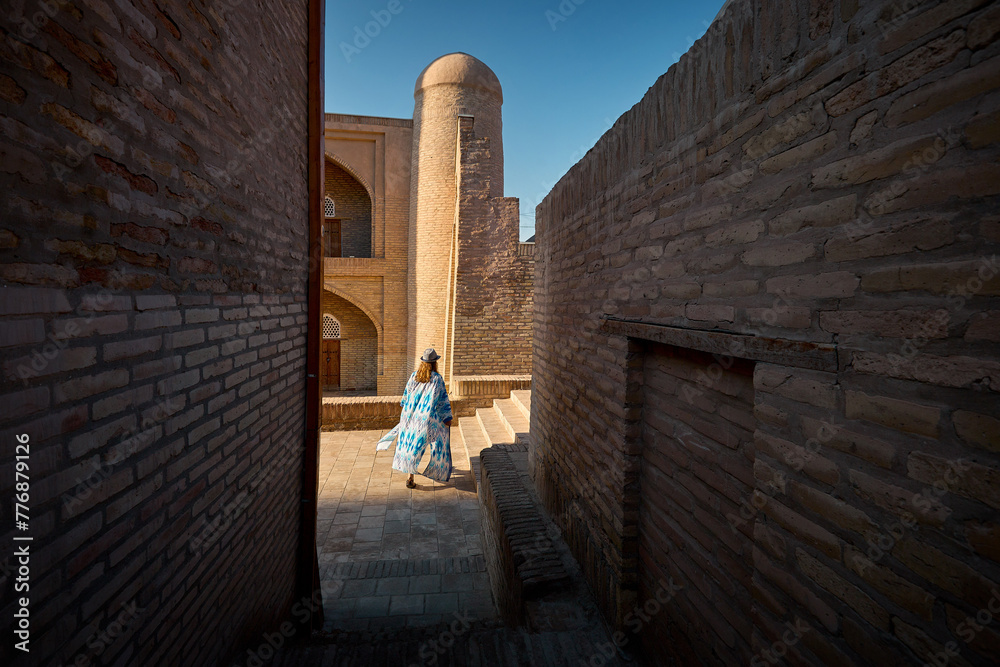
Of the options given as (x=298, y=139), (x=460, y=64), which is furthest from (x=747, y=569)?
(x=460, y=64)

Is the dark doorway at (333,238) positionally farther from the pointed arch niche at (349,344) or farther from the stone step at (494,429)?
the stone step at (494,429)

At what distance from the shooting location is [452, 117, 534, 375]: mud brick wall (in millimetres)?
10461

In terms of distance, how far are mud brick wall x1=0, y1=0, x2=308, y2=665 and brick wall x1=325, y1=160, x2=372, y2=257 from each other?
13.4 metres

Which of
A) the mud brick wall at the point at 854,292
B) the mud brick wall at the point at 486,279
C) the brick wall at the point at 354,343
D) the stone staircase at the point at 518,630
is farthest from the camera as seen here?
the brick wall at the point at 354,343

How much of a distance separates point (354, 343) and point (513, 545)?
13366 millimetres

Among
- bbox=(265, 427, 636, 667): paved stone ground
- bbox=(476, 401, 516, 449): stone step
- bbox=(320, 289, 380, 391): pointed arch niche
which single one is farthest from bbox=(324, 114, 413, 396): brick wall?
bbox=(265, 427, 636, 667): paved stone ground

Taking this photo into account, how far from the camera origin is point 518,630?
9.91 feet

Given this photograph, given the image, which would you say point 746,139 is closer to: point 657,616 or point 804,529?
point 804,529

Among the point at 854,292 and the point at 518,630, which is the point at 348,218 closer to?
the point at 518,630

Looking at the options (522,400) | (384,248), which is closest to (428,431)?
(522,400)

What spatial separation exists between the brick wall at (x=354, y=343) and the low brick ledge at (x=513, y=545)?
1124cm

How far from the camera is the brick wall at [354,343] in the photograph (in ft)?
52.0

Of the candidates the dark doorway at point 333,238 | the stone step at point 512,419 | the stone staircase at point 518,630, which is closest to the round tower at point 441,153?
the stone step at point 512,419

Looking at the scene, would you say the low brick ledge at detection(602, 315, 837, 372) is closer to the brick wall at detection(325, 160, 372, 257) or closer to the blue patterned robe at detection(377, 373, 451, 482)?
the blue patterned robe at detection(377, 373, 451, 482)
